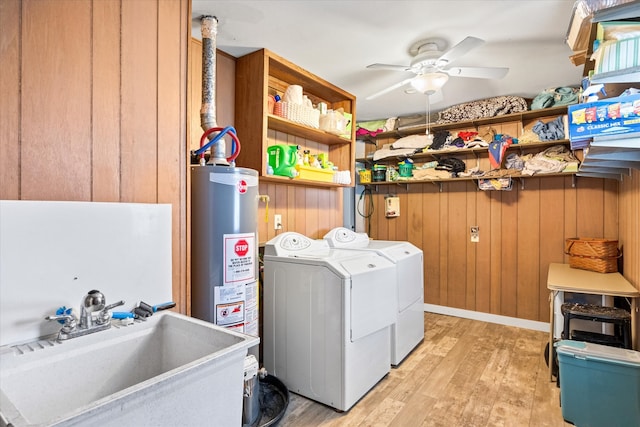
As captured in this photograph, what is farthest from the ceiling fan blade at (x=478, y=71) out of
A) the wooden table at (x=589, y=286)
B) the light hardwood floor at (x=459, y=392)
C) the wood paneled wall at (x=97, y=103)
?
the light hardwood floor at (x=459, y=392)

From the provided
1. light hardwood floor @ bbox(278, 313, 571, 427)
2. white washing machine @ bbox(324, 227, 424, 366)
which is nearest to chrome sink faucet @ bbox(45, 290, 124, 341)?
light hardwood floor @ bbox(278, 313, 571, 427)

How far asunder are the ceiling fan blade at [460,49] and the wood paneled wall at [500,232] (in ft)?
6.51

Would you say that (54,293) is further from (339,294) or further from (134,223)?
(339,294)

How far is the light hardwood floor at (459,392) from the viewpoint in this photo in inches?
77.6

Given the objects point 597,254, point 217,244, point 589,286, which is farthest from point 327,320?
point 597,254

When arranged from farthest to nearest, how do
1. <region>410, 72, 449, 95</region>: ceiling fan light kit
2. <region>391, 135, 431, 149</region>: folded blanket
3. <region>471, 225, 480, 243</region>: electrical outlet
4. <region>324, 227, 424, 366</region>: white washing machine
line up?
<region>391, 135, 431, 149</region>: folded blanket, <region>471, 225, 480, 243</region>: electrical outlet, <region>324, 227, 424, 366</region>: white washing machine, <region>410, 72, 449, 95</region>: ceiling fan light kit

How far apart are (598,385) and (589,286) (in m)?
0.70

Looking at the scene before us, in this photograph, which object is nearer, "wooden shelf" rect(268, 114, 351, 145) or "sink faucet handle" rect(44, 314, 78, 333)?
"sink faucet handle" rect(44, 314, 78, 333)

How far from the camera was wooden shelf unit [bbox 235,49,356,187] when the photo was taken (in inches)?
92.4

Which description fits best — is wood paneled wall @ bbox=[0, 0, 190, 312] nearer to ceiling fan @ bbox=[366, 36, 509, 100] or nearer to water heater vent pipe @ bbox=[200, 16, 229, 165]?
water heater vent pipe @ bbox=[200, 16, 229, 165]

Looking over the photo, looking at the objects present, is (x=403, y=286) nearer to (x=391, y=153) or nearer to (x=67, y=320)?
(x=391, y=153)

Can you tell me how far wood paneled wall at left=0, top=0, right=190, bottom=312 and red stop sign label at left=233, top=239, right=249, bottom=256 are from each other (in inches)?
10.4

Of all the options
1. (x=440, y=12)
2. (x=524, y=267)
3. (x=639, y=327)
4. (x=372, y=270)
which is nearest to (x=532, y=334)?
(x=524, y=267)

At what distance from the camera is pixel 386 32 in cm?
217
